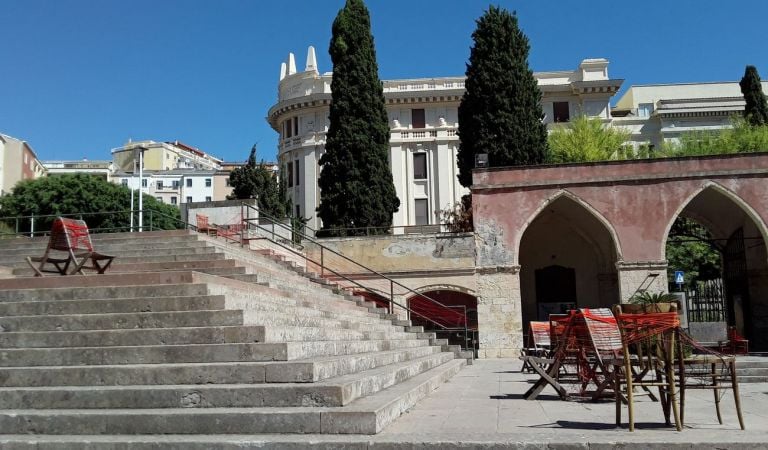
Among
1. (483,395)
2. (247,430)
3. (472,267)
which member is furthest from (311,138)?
(247,430)

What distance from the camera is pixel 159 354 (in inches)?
250

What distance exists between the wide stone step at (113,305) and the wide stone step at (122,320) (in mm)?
198

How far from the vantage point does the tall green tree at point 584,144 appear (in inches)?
1393

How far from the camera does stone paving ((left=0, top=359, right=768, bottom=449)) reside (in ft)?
16.1

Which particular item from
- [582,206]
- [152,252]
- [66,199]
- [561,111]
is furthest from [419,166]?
[152,252]

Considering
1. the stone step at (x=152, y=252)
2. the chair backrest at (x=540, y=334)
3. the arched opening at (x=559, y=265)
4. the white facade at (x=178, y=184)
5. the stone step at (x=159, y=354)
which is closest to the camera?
the stone step at (x=159, y=354)

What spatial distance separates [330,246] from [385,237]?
1.90 meters

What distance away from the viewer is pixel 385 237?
76.0 feet

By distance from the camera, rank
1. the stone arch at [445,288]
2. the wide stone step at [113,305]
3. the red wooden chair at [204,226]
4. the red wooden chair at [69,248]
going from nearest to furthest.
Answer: the wide stone step at [113,305] → the red wooden chair at [69,248] → the red wooden chair at [204,226] → the stone arch at [445,288]

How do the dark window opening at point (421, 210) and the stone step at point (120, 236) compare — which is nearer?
the stone step at point (120, 236)

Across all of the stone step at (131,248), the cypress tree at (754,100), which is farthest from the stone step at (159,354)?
the cypress tree at (754,100)

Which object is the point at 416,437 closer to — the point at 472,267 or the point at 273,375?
the point at 273,375

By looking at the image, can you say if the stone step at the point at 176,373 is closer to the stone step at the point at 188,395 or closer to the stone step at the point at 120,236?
the stone step at the point at 188,395

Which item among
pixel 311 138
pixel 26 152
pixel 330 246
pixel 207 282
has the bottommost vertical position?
pixel 207 282
